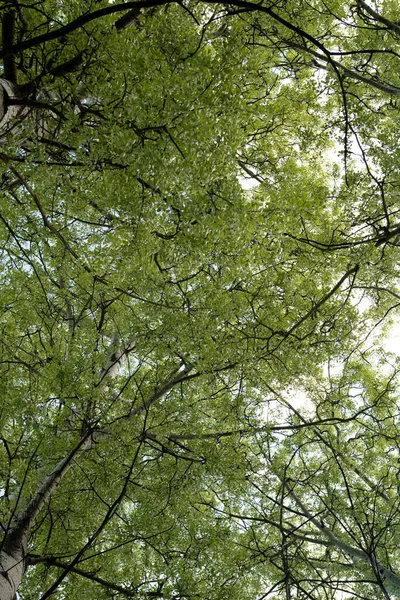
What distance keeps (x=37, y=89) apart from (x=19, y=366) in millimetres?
4715

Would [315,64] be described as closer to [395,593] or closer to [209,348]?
[209,348]

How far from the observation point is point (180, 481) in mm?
6754

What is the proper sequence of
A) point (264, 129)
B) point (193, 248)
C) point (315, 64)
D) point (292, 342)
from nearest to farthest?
point (193, 248), point (292, 342), point (315, 64), point (264, 129)

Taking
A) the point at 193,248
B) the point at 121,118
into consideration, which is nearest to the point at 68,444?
the point at 193,248

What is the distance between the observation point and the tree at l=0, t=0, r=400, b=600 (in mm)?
4035

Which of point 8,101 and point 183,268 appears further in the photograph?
point 183,268

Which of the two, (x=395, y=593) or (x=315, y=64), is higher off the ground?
(x=315, y=64)

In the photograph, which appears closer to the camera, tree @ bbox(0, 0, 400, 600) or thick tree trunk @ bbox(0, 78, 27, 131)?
thick tree trunk @ bbox(0, 78, 27, 131)

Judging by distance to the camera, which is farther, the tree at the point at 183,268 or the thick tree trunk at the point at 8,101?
the tree at the point at 183,268

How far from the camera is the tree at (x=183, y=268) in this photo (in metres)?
4.04

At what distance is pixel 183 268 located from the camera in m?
5.48

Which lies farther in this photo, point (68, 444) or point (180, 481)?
point (180, 481)

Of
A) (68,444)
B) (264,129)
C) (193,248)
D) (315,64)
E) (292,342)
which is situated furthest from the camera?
(264,129)

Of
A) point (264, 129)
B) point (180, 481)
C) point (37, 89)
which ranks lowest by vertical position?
point (180, 481)
